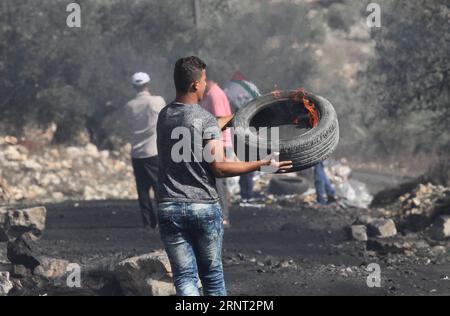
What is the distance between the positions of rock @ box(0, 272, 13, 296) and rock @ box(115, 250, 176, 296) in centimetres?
106

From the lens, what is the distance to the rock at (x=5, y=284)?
25.4ft

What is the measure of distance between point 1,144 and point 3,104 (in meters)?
2.28

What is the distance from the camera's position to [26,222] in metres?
10.7

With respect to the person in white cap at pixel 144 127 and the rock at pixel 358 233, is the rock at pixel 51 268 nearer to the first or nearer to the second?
the person in white cap at pixel 144 127

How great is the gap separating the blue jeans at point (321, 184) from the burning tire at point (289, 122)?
615 cm

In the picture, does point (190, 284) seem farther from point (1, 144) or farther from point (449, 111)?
point (1, 144)

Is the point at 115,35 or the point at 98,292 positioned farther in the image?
the point at 115,35

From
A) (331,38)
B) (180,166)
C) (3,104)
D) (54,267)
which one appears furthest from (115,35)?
(331,38)

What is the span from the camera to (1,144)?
752 inches

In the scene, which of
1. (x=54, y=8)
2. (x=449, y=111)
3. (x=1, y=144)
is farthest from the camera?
(x=54, y=8)

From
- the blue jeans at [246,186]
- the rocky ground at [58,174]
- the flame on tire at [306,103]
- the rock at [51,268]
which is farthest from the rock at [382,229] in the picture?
the rocky ground at [58,174]

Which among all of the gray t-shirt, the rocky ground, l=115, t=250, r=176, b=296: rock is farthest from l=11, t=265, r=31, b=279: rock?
the rocky ground

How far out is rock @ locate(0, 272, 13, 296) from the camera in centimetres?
775

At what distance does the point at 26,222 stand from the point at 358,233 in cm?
428
